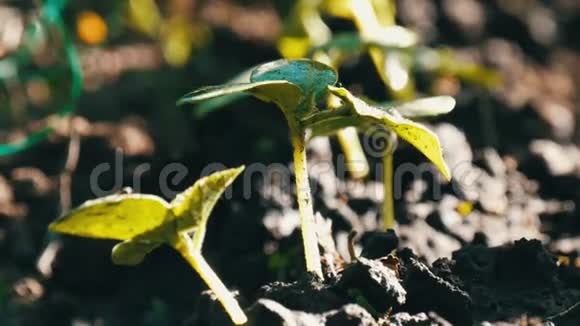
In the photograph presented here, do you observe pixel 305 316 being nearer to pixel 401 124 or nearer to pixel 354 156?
pixel 401 124

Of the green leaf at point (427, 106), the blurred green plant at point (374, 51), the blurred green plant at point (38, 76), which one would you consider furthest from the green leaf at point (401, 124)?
the blurred green plant at point (38, 76)

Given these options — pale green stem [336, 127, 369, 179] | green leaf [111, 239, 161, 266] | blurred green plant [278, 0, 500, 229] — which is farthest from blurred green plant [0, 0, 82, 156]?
green leaf [111, 239, 161, 266]

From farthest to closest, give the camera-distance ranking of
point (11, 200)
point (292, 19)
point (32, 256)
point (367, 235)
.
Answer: point (292, 19) < point (11, 200) < point (32, 256) < point (367, 235)

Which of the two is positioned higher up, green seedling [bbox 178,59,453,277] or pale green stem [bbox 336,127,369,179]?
green seedling [bbox 178,59,453,277]

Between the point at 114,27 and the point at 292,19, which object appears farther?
the point at 114,27

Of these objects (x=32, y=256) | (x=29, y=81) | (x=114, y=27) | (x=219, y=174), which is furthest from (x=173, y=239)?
(x=114, y=27)

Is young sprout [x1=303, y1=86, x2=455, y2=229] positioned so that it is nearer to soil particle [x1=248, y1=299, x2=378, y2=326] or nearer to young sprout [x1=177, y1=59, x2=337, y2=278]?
young sprout [x1=177, y1=59, x2=337, y2=278]

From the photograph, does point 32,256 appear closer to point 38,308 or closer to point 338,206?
point 38,308

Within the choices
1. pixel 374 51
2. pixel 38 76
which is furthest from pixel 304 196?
pixel 38 76
